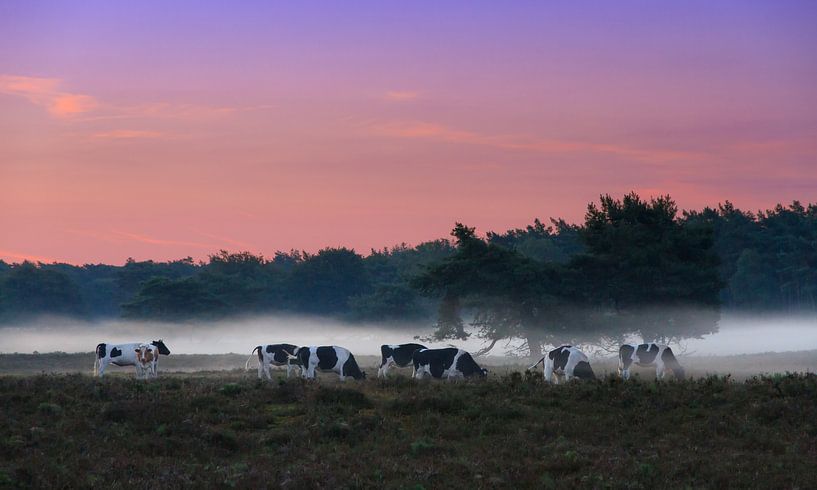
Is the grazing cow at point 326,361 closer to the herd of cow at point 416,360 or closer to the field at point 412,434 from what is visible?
the herd of cow at point 416,360

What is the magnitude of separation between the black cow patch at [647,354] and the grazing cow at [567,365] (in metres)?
5.14

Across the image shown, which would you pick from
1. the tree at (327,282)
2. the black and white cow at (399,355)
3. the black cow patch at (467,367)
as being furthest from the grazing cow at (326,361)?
the tree at (327,282)

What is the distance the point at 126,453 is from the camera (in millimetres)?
21766

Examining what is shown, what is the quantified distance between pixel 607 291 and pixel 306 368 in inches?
1159

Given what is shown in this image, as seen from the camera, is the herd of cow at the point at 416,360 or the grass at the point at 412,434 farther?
the herd of cow at the point at 416,360

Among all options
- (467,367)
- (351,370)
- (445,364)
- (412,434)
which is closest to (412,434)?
(412,434)

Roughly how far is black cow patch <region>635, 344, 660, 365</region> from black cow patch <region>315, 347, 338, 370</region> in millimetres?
12335

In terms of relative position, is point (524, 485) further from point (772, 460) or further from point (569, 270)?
point (569, 270)

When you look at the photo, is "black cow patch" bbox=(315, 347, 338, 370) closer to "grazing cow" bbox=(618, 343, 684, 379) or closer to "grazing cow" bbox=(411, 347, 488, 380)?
"grazing cow" bbox=(411, 347, 488, 380)

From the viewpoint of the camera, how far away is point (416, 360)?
36.8m

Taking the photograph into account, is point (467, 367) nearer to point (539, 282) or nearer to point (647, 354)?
point (647, 354)

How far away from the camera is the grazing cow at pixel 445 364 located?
119ft

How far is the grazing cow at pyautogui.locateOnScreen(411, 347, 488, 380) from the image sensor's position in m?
36.1

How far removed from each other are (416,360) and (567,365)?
5.86 meters
